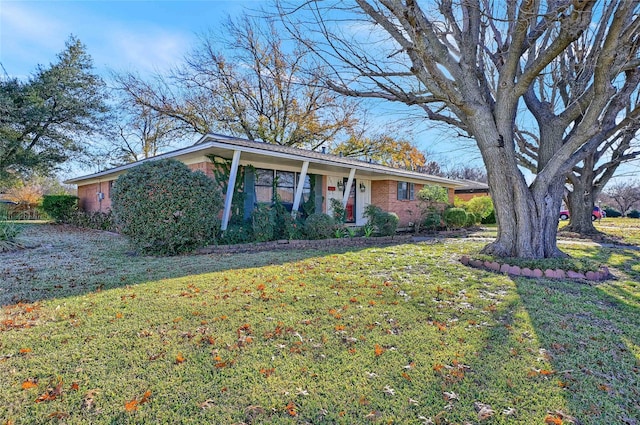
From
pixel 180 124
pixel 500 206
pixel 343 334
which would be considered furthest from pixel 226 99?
pixel 343 334

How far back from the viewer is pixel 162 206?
746 cm

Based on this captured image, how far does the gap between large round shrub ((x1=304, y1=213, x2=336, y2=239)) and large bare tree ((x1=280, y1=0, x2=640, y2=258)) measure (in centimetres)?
404

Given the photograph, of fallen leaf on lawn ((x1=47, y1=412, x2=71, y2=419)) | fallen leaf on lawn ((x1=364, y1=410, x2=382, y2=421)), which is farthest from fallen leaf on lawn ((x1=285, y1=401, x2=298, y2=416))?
fallen leaf on lawn ((x1=47, y1=412, x2=71, y2=419))

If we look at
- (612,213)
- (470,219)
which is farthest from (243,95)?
(612,213)

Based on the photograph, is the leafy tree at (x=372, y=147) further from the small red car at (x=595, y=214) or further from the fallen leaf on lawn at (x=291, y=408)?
the fallen leaf on lawn at (x=291, y=408)

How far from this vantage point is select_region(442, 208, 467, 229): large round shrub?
49.9 feet

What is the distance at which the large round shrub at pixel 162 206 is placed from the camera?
7453 millimetres

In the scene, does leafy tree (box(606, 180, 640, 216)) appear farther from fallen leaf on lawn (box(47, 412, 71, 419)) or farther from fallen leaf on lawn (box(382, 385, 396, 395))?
fallen leaf on lawn (box(47, 412, 71, 419))

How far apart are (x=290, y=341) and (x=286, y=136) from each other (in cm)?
1910

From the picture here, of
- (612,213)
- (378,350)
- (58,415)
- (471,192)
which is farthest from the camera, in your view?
(612,213)

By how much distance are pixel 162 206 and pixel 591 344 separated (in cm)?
768

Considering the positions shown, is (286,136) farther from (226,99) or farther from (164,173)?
(164,173)

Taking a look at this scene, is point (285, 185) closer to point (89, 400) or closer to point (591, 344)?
point (591, 344)

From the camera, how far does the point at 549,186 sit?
7168 mm
